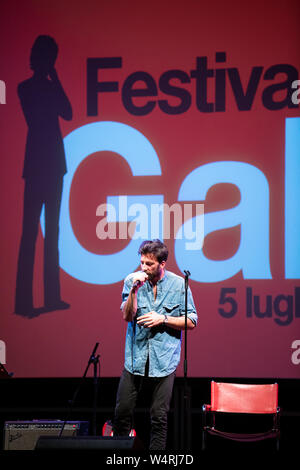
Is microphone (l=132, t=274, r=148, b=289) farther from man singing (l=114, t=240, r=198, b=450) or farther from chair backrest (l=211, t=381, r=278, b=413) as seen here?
chair backrest (l=211, t=381, r=278, b=413)

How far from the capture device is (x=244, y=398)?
4.79m

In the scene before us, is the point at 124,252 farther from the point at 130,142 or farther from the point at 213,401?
the point at 213,401

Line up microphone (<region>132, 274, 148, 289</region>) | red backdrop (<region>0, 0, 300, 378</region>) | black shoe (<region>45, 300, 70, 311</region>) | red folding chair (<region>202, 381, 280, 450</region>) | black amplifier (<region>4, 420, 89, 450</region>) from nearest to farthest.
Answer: microphone (<region>132, 274, 148, 289</region>)
black amplifier (<region>4, 420, 89, 450</region>)
red folding chair (<region>202, 381, 280, 450</region>)
red backdrop (<region>0, 0, 300, 378</region>)
black shoe (<region>45, 300, 70, 311</region>)

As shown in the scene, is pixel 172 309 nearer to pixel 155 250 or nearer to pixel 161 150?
pixel 155 250

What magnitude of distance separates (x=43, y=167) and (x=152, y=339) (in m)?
2.40

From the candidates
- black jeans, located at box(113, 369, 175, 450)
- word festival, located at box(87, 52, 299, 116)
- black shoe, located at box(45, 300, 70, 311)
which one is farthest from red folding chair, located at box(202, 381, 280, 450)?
word festival, located at box(87, 52, 299, 116)

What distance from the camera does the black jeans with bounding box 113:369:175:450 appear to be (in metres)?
3.88

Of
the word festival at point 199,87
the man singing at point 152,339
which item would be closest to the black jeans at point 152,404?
the man singing at point 152,339

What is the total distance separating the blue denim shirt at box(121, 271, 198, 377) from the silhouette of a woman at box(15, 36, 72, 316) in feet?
5.44

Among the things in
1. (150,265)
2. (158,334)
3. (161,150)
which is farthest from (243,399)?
(161,150)

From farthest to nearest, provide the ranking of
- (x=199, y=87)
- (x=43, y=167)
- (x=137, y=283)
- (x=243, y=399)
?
(x=43, y=167) < (x=199, y=87) < (x=243, y=399) < (x=137, y=283)

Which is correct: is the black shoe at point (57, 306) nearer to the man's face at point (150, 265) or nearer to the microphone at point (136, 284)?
the man's face at point (150, 265)

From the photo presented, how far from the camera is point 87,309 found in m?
5.53

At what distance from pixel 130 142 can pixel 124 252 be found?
1081mm
